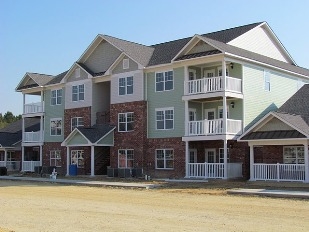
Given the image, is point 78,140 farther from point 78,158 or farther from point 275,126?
point 275,126

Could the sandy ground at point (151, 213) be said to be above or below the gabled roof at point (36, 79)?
below

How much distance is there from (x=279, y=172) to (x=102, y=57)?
19224mm

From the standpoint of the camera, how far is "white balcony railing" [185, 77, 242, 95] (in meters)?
32.0

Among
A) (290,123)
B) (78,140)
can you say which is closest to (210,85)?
(290,123)

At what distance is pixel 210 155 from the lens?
34906 mm

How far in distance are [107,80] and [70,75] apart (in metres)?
4.81

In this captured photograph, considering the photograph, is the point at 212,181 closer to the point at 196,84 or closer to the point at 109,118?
the point at 196,84

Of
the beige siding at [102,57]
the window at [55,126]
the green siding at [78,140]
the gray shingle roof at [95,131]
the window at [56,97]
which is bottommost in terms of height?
the green siding at [78,140]

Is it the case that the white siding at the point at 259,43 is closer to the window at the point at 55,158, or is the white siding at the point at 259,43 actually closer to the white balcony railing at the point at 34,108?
the window at the point at 55,158

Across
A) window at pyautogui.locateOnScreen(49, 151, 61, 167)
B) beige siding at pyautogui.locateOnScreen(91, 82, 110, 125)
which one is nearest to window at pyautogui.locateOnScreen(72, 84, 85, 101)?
beige siding at pyautogui.locateOnScreen(91, 82, 110, 125)

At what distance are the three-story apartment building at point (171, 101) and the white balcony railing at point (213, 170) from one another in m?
0.07

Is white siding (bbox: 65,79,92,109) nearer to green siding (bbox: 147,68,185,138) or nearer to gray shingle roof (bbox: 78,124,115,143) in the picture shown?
gray shingle roof (bbox: 78,124,115,143)

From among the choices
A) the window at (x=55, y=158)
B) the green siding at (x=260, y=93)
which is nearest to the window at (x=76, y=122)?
the window at (x=55, y=158)

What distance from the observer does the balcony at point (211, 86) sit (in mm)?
31953
